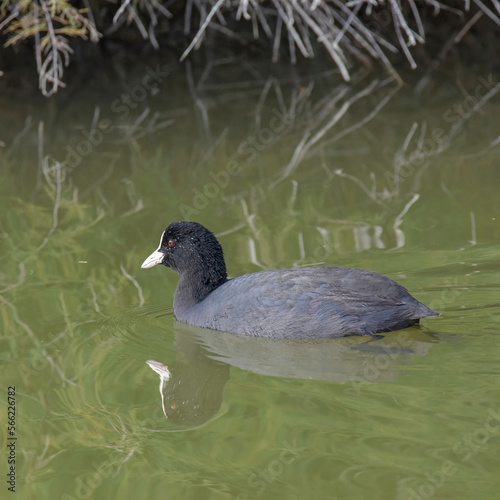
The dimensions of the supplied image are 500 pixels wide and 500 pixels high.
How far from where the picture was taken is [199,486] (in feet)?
12.7

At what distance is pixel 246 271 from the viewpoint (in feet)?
21.2

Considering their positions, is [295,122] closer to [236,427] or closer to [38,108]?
[38,108]

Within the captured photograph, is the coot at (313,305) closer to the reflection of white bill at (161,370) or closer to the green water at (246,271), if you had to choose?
the green water at (246,271)

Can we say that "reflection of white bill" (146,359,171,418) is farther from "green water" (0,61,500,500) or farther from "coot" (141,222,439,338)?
"coot" (141,222,439,338)

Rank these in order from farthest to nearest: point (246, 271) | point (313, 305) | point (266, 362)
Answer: point (246, 271), point (313, 305), point (266, 362)

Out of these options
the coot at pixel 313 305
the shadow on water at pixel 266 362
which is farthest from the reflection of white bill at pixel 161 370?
the coot at pixel 313 305

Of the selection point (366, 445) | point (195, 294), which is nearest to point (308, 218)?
point (195, 294)

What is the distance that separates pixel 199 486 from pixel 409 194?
4.71m

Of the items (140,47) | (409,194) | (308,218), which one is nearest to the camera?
(308,218)

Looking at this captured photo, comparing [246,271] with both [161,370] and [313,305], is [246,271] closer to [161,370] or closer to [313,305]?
[313,305]

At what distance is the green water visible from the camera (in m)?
3.99

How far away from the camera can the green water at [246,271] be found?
3988 mm

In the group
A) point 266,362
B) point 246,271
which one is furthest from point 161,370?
point 246,271

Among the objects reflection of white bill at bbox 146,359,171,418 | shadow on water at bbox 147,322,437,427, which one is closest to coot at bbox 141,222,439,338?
shadow on water at bbox 147,322,437,427
